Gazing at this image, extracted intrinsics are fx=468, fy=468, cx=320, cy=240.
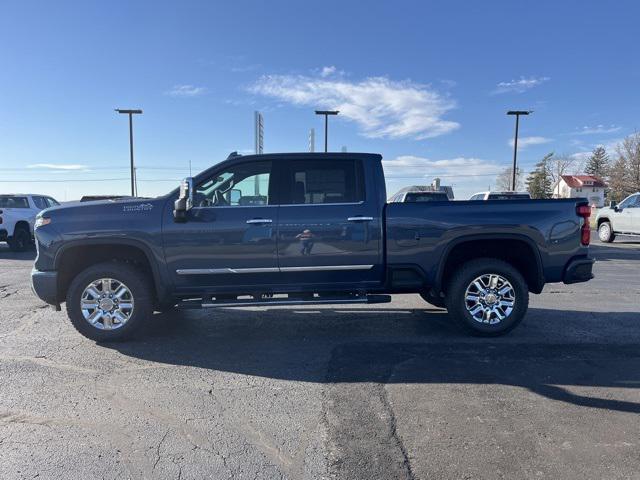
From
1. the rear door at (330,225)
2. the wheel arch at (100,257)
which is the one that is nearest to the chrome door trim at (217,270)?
the rear door at (330,225)

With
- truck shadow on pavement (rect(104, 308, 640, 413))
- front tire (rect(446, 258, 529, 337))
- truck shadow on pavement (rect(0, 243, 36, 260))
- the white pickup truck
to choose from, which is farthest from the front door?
the white pickup truck

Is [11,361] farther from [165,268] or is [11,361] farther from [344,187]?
[344,187]

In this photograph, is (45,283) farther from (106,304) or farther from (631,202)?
(631,202)

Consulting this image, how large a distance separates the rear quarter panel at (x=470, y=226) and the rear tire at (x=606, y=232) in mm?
14485

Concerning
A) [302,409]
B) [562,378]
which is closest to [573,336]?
[562,378]

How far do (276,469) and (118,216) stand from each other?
3.44 metres

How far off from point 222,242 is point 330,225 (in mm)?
1204

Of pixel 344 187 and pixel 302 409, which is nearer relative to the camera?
pixel 302 409

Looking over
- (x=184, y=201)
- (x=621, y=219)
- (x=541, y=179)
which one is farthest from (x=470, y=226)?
(x=541, y=179)

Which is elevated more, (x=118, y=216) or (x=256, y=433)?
(x=118, y=216)

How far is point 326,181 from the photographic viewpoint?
5418mm

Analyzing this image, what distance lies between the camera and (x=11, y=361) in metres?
4.64

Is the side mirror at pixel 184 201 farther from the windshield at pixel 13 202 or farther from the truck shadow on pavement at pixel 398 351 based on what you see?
the windshield at pixel 13 202

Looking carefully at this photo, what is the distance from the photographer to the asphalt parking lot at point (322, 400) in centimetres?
286
